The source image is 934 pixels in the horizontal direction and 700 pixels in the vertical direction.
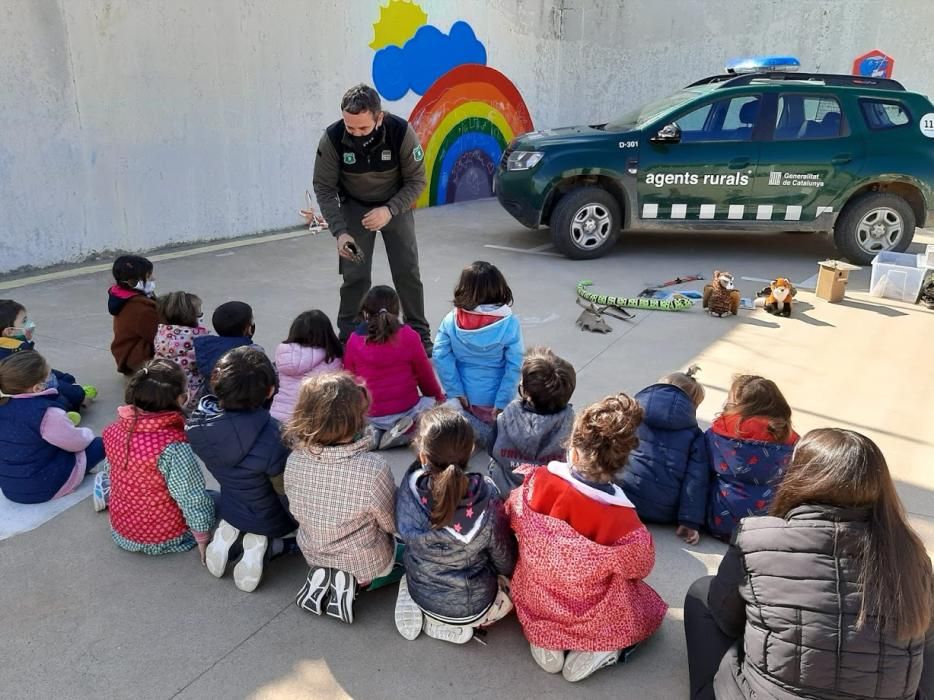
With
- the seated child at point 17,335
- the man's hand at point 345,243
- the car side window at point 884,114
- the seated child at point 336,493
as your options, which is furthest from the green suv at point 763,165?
the seated child at point 336,493

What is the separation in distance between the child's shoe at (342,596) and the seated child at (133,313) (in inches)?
89.3

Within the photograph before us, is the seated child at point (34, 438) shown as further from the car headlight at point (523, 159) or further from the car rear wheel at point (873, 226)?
the car rear wheel at point (873, 226)

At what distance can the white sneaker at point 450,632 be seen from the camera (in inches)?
96.6

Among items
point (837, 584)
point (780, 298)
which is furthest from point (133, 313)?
point (780, 298)

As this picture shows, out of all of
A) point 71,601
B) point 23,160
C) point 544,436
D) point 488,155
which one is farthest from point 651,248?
point 71,601

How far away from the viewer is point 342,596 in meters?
2.55

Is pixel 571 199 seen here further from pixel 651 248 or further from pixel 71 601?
pixel 71 601

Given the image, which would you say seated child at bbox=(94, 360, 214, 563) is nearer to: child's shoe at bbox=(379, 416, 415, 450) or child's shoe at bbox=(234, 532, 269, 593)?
child's shoe at bbox=(234, 532, 269, 593)

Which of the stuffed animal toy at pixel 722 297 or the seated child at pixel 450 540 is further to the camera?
the stuffed animal toy at pixel 722 297

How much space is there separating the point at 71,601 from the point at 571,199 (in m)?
5.94

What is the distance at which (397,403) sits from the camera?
3867 millimetres

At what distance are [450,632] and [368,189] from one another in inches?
125

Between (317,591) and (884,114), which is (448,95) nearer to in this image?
(884,114)

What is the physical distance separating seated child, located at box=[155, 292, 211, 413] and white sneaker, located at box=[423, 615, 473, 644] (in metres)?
2.10
